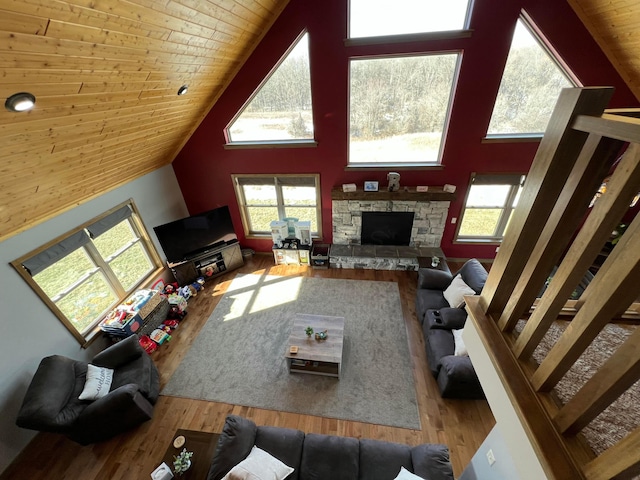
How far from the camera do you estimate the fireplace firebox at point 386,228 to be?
210 inches

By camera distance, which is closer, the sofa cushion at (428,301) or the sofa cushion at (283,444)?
the sofa cushion at (283,444)

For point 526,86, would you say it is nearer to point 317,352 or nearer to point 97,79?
point 317,352

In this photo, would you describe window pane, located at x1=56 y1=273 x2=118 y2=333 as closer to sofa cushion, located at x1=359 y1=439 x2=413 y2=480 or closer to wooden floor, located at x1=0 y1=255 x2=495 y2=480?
wooden floor, located at x1=0 y1=255 x2=495 y2=480

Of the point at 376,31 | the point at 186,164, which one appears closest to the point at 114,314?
the point at 186,164

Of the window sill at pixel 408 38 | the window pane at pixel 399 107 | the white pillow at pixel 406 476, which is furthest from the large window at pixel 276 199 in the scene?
the white pillow at pixel 406 476

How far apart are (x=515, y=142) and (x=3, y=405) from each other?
7.42m

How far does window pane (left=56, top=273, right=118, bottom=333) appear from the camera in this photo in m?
3.81

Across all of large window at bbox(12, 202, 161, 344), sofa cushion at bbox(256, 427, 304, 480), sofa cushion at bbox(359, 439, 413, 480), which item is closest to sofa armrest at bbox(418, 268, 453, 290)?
sofa cushion at bbox(359, 439, 413, 480)

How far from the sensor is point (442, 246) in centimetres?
558

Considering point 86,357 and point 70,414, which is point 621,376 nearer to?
point 70,414

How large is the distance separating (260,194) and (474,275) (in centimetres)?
407

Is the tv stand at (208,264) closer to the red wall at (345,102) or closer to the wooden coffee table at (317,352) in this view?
the red wall at (345,102)

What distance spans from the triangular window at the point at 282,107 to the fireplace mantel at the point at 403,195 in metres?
1.21

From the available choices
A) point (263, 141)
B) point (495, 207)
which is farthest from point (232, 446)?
point (495, 207)
